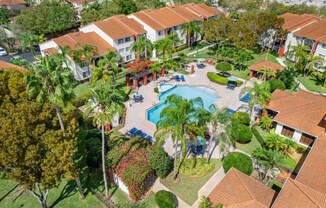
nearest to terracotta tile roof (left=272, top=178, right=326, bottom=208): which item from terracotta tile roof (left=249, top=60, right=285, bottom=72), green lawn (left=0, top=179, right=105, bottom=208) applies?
green lawn (left=0, top=179, right=105, bottom=208)

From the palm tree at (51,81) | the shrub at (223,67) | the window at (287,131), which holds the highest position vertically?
the palm tree at (51,81)

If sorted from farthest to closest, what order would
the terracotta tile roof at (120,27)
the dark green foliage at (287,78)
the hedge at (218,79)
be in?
1. the terracotta tile roof at (120,27)
2. the hedge at (218,79)
3. the dark green foliage at (287,78)

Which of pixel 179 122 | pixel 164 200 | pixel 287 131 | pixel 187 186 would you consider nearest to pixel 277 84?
pixel 287 131

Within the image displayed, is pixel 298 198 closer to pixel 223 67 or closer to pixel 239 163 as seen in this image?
pixel 239 163

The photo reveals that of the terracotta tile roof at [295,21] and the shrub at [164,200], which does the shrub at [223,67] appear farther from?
the shrub at [164,200]

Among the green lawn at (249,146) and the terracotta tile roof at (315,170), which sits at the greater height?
the terracotta tile roof at (315,170)

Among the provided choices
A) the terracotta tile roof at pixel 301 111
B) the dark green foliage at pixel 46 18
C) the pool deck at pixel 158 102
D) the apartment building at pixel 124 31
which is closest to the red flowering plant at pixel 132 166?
the pool deck at pixel 158 102

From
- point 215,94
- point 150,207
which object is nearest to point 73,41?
point 215,94
